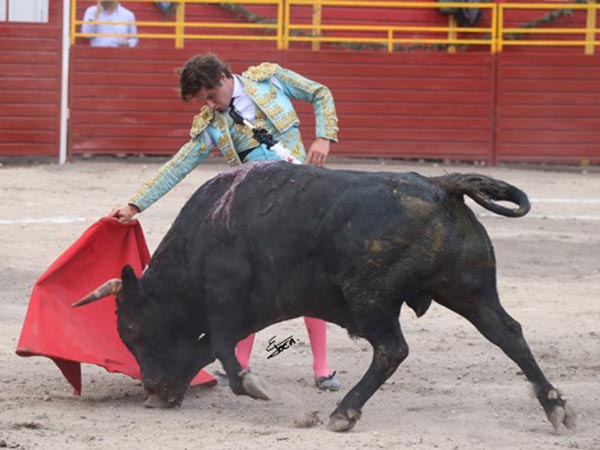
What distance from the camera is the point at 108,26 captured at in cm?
1350

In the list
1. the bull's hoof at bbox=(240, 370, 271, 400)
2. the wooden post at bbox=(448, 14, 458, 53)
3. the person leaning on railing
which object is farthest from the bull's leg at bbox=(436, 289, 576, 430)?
the wooden post at bbox=(448, 14, 458, 53)

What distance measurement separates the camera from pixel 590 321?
272 inches

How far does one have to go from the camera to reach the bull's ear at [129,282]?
5098 mm

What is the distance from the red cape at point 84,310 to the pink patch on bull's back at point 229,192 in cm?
66

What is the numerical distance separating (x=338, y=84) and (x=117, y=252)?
27.2 ft

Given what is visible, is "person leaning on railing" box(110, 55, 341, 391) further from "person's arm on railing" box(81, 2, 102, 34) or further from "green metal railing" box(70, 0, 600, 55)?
"person's arm on railing" box(81, 2, 102, 34)

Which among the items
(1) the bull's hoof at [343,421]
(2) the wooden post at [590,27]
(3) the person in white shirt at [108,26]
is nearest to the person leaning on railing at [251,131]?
(1) the bull's hoof at [343,421]

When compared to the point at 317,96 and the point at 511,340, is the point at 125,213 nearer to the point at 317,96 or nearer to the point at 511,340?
the point at 317,96

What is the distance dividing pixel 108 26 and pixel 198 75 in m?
8.56

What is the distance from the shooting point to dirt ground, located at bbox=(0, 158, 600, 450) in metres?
4.61

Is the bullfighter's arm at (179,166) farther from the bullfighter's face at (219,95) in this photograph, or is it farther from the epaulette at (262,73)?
the epaulette at (262,73)

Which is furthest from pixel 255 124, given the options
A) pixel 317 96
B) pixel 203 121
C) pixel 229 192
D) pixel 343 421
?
pixel 343 421

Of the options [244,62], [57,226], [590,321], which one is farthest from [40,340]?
[244,62]

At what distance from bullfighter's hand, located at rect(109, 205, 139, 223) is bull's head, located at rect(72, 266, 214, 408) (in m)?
0.38
